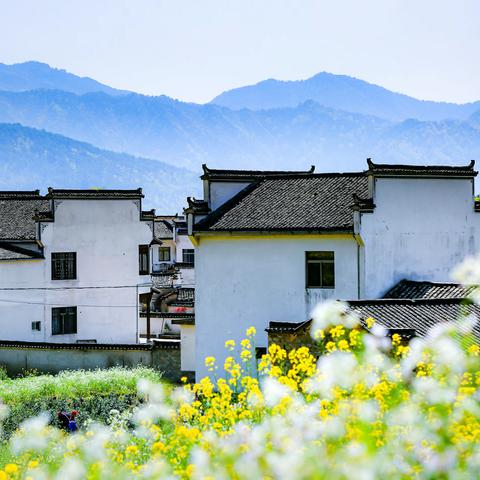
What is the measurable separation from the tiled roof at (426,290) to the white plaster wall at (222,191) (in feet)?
19.5

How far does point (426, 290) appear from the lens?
21.7 meters

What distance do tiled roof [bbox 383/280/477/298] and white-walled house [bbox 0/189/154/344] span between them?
1389 cm

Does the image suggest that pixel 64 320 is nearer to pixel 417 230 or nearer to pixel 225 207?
pixel 225 207

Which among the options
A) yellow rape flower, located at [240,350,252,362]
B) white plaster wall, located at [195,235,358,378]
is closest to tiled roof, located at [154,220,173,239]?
white plaster wall, located at [195,235,358,378]

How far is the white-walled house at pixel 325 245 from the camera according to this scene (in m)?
23.5

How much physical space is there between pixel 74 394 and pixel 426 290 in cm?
957

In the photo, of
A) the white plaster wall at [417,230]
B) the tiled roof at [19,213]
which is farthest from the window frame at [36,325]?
the white plaster wall at [417,230]

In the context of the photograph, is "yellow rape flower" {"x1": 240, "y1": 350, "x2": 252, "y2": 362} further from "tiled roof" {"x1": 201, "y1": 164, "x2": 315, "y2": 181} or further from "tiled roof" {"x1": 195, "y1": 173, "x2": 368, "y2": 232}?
"tiled roof" {"x1": 201, "y1": 164, "x2": 315, "y2": 181}

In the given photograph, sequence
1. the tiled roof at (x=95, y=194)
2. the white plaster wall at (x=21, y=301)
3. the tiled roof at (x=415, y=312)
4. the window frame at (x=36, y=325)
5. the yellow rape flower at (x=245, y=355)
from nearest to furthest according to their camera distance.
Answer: the yellow rape flower at (x=245, y=355) < the tiled roof at (x=415, y=312) < the white plaster wall at (x=21, y=301) < the window frame at (x=36, y=325) < the tiled roof at (x=95, y=194)

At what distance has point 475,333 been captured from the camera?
1609cm

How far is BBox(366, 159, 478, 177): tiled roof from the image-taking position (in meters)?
23.6

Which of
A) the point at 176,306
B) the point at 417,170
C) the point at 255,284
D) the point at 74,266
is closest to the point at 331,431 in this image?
the point at 255,284

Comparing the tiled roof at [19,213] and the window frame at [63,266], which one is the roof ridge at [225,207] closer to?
the window frame at [63,266]

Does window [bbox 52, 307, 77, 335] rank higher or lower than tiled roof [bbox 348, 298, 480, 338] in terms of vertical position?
lower
